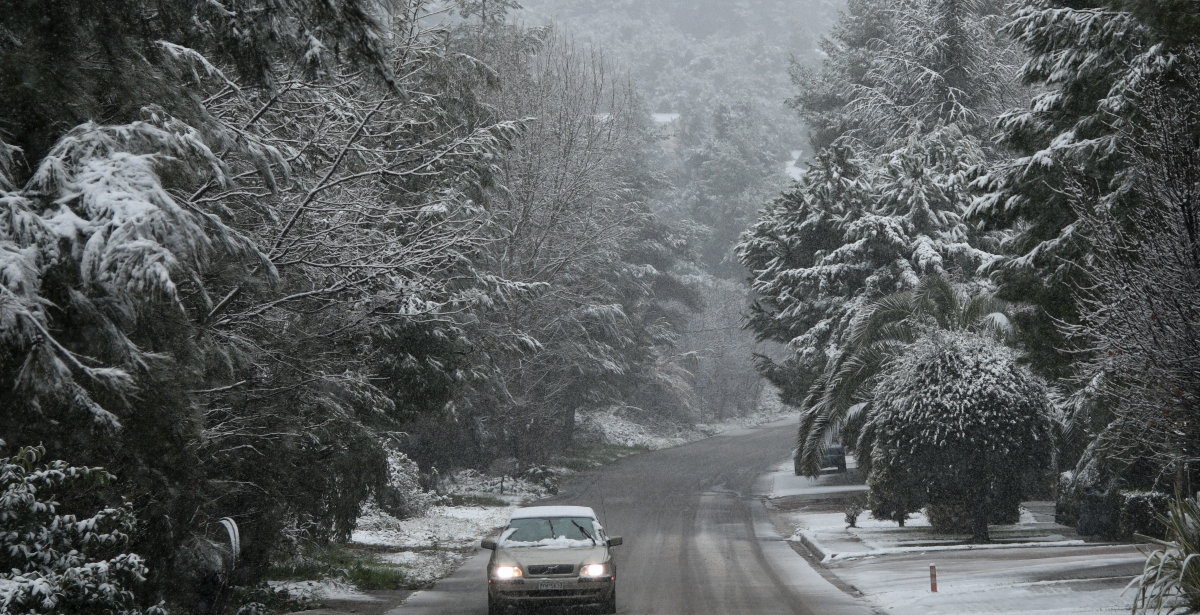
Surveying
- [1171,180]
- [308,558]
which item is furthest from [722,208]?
[1171,180]

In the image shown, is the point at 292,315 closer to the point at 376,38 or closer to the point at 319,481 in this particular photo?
the point at 319,481

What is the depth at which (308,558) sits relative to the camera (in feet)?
55.4

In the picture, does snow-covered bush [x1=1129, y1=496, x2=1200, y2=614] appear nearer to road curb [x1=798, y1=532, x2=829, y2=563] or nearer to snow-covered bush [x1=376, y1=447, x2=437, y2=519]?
road curb [x1=798, y1=532, x2=829, y2=563]

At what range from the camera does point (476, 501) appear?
30969mm

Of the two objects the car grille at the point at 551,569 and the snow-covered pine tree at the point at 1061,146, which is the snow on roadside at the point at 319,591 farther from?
the snow-covered pine tree at the point at 1061,146

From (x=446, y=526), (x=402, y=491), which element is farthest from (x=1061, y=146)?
(x=446, y=526)

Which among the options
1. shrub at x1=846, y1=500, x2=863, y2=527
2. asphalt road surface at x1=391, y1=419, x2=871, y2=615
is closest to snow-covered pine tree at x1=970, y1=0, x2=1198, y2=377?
asphalt road surface at x1=391, y1=419, x2=871, y2=615

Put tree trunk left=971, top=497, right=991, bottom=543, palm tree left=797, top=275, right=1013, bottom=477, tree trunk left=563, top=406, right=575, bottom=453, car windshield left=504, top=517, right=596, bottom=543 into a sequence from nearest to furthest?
car windshield left=504, top=517, right=596, bottom=543 → tree trunk left=971, top=497, right=991, bottom=543 → palm tree left=797, top=275, right=1013, bottom=477 → tree trunk left=563, top=406, right=575, bottom=453

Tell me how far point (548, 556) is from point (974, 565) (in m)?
7.73

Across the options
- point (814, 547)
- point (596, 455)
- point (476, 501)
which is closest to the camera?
point (814, 547)

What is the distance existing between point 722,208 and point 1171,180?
7344 cm

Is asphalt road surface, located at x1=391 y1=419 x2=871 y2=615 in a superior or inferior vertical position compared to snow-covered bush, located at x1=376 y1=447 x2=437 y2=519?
inferior

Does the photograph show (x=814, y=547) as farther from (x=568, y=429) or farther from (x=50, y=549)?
(x=568, y=429)

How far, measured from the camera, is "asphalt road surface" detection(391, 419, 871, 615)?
45.0ft
